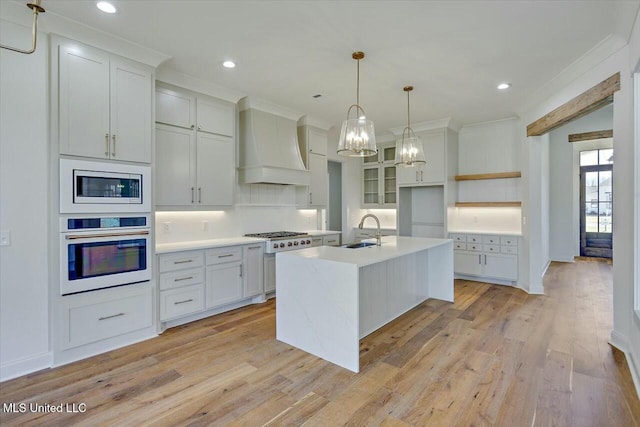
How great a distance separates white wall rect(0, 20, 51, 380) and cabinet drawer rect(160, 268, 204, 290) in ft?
3.12

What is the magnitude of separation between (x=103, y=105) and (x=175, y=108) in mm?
887

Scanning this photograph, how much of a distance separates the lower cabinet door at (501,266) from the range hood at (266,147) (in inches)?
133

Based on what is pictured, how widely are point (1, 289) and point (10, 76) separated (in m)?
1.63

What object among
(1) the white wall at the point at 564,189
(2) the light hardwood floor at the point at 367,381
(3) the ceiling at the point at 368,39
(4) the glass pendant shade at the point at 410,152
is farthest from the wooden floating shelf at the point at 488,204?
(1) the white wall at the point at 564,189

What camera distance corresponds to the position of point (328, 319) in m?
2.72

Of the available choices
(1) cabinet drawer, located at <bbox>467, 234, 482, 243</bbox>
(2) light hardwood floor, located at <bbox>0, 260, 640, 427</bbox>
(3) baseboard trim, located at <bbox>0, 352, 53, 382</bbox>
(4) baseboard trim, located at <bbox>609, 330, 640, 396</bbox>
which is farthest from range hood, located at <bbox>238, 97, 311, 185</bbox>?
(4) baseboard trim, located at <bbox>609, 330, 640, 396</bbox>

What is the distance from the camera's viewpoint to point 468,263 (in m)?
5.47

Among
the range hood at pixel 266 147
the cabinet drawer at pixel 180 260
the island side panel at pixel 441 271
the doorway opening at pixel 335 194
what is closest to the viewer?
the cabinet drawer at pixel 180 260

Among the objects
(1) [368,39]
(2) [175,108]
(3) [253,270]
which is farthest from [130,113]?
(1) [368,39]

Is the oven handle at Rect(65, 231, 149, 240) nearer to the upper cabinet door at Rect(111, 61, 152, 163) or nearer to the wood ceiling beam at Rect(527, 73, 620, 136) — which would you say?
the upper cabinet door at Rect(111, 61, 152, 163)

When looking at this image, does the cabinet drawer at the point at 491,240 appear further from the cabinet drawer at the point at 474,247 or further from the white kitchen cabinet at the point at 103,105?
the white kitchen cabinet at the point at 103,105

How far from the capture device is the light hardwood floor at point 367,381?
2020 millimetres

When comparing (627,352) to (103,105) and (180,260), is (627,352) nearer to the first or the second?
(180,260)

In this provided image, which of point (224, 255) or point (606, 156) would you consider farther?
point (606, 156)
